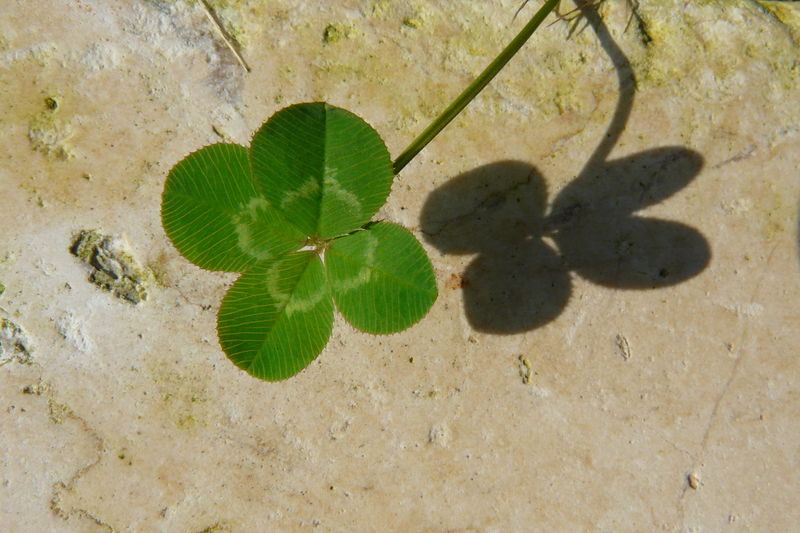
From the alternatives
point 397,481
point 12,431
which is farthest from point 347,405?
point 12,431

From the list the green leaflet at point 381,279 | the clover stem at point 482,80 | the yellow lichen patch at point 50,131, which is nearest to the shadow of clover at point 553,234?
the clover stem at point 482,80

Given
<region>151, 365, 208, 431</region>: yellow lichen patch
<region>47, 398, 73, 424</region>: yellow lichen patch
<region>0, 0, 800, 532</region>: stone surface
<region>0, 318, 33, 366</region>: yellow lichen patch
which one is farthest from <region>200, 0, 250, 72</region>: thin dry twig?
<region>47, 398, 73, 424</region>: yellow lichen patch

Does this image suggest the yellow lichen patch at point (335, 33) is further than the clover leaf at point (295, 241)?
Yes

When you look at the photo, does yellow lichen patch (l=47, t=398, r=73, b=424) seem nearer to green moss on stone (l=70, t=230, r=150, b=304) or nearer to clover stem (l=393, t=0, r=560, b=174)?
green moss on stone (l=70, t=230, r=150, b=304)

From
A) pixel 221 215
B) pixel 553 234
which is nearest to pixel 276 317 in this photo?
pixel 221 215

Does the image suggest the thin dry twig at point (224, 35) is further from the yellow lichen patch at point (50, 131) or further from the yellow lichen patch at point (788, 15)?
the yellow lichen patch at point (788, 15)

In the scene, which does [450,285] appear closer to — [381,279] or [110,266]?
[381,279]
